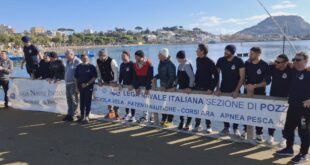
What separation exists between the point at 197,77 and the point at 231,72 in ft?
2.69

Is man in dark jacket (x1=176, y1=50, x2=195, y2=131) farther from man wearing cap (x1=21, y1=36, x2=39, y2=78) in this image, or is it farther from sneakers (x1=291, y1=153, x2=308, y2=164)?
man wearing cap (x1=21, y1=36, x2=39, y2=78)

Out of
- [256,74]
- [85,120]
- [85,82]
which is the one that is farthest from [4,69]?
[256,74]

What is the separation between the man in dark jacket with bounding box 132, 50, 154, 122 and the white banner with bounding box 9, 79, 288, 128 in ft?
0.68

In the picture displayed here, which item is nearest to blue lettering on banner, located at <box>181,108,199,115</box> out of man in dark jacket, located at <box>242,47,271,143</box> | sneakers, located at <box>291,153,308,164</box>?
man in dark jacket, located at <box>242,47,271,143</box>

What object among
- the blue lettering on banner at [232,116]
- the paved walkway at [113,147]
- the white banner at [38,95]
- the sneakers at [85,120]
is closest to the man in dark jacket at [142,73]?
the paved walkway at [113,147]

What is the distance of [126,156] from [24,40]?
6.08 m

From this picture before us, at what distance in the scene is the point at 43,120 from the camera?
9258 millimetres

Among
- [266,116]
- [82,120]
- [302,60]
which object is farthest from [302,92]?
[82,120]

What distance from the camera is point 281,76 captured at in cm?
627

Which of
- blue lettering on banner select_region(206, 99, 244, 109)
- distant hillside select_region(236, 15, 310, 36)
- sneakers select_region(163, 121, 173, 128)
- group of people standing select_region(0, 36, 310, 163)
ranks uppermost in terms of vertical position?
distant hillside select_region(236, 15, 310, 36)

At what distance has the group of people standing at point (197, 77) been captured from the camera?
566 centimetres

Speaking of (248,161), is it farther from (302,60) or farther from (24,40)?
(24,40)

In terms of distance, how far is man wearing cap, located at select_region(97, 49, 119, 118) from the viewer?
28.6 ft

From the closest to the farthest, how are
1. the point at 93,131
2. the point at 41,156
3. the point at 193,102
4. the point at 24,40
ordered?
the point at 41,156 < the point at 193,102 < the point at 93,131 < the point at 24,40
